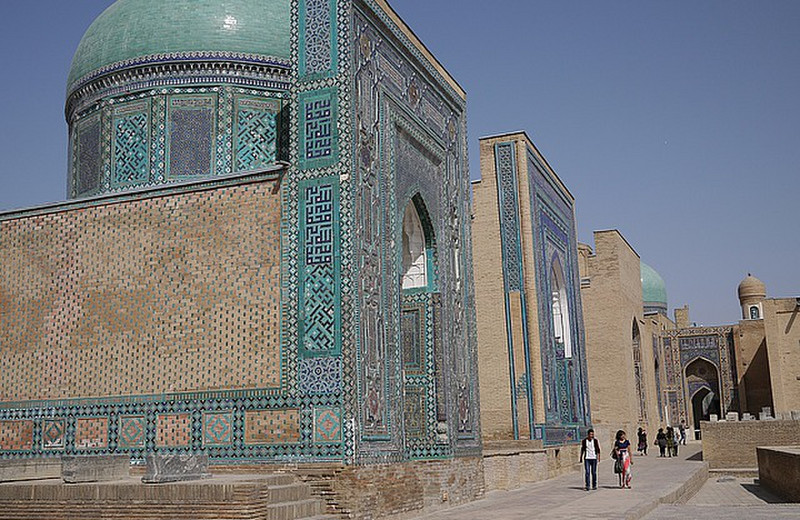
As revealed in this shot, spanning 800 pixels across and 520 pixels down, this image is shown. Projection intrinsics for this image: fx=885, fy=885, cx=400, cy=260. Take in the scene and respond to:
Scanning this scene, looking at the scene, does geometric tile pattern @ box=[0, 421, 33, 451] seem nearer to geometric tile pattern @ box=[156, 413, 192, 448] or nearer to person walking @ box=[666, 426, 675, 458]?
geometric tile pattern @ box=[156, 413, 192, 448]

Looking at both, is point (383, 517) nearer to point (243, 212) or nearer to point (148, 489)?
point (148, 489)

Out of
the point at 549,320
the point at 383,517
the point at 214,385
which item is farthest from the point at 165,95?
the point at 549,320

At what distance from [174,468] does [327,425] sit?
140 cm

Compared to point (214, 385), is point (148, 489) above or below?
below

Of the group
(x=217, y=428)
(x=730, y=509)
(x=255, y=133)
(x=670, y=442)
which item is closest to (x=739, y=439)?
(x=670, y=442)

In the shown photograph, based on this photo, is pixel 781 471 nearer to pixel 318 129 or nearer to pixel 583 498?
pixel 583 498

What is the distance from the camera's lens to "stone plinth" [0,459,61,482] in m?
7.08

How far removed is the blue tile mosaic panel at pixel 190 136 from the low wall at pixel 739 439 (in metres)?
12.5

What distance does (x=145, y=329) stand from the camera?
815 cm

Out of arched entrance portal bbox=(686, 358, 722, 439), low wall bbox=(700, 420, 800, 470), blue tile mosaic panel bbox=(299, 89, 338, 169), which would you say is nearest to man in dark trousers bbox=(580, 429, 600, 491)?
blue tile mosaic panel bbox=(299, 89, 338, 169)

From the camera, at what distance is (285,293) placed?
7.57 metres

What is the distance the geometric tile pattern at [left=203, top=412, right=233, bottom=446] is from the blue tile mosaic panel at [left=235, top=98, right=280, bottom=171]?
3.74 metres

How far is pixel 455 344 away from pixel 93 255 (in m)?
3.90

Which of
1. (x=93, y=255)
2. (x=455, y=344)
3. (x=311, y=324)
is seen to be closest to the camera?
(x=311, y=324)
